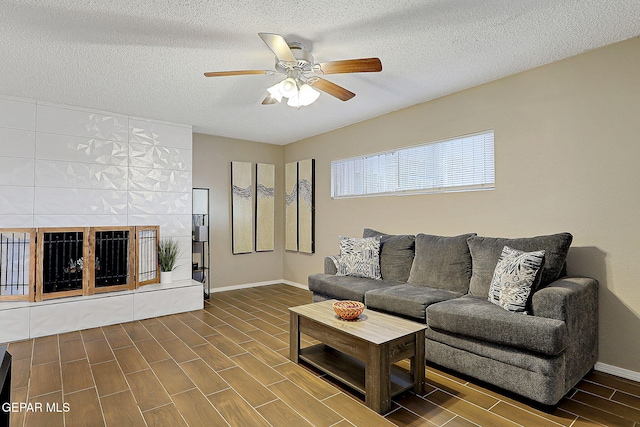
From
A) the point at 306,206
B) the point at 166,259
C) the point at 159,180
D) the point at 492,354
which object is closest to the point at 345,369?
the point at 492,354

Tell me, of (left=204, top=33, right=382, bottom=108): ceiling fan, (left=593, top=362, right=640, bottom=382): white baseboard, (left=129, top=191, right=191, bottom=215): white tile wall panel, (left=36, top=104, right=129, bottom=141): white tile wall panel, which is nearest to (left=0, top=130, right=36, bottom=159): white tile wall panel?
(left=36, top=104, right=129, bottom=141): white tile wall panel

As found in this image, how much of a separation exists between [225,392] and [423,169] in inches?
123

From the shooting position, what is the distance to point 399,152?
14.5ft

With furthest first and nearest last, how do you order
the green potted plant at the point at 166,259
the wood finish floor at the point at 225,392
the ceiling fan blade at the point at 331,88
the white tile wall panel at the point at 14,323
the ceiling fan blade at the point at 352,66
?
the green potted plant at the point at 166,259, the white tile wall panel at the point at 14,323, the ceiling fan blade at the point at 331,88, the ceiling fan blade at the point at 352,66, the wood finish floor at the point at 225,392

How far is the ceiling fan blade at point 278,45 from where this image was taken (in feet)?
6.93

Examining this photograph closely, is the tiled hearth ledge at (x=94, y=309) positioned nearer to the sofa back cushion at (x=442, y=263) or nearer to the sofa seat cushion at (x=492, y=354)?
the sofa back cushion at (x=442, y=263)

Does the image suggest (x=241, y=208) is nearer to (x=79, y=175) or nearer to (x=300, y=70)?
(x=79, y=175)

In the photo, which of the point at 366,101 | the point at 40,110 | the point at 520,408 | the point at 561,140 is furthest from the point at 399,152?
the point at 40,110

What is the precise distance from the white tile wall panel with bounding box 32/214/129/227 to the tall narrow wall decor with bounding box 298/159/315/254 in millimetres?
2655

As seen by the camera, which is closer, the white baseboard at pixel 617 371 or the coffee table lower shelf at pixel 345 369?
the coffee table lower shelf at pixel 345 369

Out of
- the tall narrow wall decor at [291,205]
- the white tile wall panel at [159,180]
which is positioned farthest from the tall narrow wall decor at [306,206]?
A: the white tile wall panel at [159,180]

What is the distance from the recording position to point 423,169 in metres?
4.13

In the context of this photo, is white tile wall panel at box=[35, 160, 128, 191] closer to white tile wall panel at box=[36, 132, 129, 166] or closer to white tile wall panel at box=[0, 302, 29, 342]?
white tile wall panel at box=[36, 132, 129, 166]

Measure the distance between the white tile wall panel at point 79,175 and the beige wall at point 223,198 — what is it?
3.90 feet
